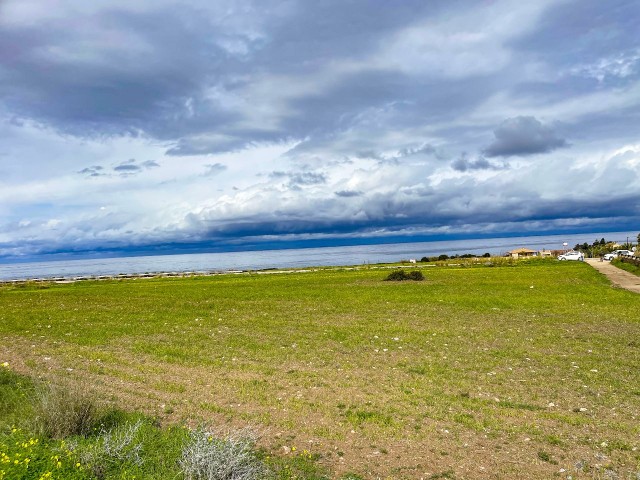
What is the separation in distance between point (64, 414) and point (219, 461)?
349 cm

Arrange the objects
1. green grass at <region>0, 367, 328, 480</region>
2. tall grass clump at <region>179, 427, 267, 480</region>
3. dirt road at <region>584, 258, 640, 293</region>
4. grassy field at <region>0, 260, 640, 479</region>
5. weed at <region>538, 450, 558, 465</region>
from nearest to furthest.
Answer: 1. green grass at <region>0, 367, 328, 480</region>
2. tall grass clump at <region>179, 427, 267, 480</region>
3. weed at <region>538, 450, 558, 465</region>
4. grassy field at <region>0, 260, 640, 479</region>
5. dirt road at <region>584, 258, 640, 293</region>

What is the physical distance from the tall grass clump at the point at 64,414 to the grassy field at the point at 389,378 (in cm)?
152

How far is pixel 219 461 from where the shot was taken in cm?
665

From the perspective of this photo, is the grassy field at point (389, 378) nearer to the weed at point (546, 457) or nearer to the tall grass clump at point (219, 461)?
the weed at point (546, 457)

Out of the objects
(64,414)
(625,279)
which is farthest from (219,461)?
(625,279)

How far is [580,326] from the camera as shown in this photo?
20.0m

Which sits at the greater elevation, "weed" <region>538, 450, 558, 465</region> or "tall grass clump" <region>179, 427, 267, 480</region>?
"tall grass clump" <region>179, 427, 267, 480</region>

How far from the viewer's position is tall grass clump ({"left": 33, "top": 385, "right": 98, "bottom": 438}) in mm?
8070

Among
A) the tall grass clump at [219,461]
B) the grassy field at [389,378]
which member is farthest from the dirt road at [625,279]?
the tall grass clump at [219,461]

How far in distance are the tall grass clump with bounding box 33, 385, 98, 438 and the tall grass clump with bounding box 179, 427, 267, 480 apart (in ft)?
7.86

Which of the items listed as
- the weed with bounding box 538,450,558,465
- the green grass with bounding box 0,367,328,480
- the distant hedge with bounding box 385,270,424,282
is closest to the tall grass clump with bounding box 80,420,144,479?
the green grass with bounding box 0,367,328,480

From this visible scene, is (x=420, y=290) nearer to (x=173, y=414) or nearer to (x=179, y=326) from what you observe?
(x=179, y=326)

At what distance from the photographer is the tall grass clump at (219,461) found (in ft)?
21.6

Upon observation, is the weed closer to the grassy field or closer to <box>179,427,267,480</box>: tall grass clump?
the grassy field
